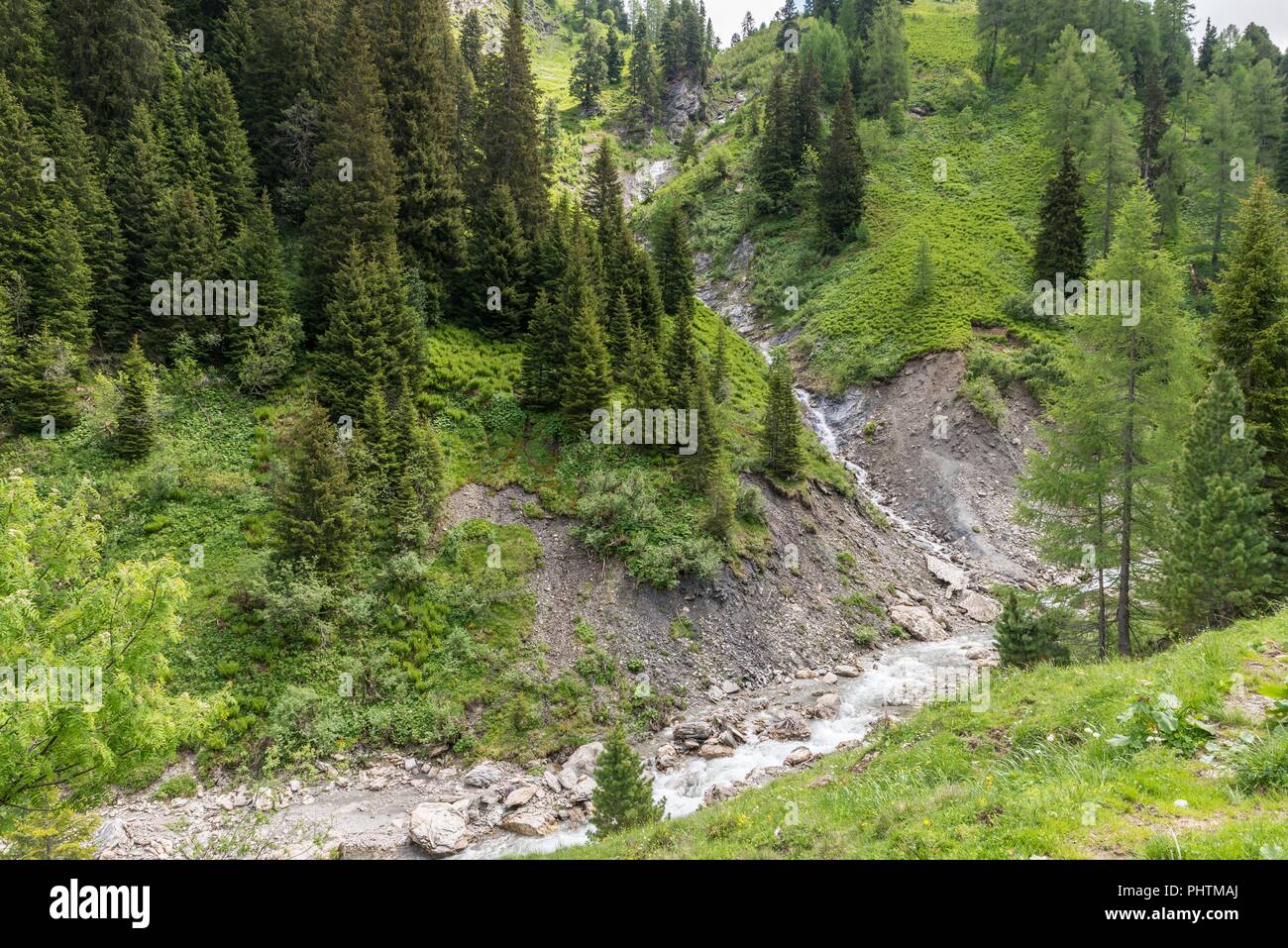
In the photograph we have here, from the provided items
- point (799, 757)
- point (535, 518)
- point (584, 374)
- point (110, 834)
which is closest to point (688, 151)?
point (584, 374)

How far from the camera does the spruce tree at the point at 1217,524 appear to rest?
15.6 m

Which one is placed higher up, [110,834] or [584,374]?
[584,374]

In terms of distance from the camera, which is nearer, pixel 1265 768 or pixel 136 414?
pixel 1265 768

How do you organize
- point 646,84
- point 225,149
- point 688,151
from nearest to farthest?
point 225,149 < point 688,151 < point 646,84

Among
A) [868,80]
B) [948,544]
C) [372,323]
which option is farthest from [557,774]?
[868,80]

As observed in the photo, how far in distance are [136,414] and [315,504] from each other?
966cm

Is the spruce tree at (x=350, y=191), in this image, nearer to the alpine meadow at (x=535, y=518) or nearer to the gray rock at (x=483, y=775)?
the alpine meadow at (x=535, y=518)

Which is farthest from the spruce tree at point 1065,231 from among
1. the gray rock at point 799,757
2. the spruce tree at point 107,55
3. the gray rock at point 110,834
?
the gray rock at point 110,834

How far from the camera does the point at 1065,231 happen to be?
5297 cm

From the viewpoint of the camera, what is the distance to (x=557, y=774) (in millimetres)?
19766

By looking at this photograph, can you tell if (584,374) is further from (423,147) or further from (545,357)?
(423,147)

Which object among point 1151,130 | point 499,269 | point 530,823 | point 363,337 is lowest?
point 530,823

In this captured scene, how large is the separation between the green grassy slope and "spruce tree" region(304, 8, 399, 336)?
100 ft
